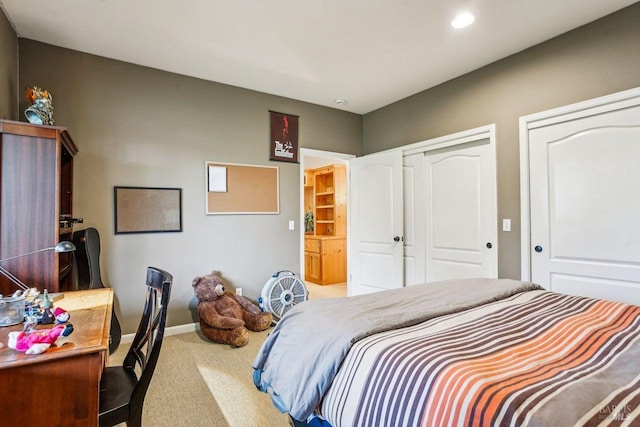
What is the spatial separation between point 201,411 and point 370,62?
313 centimetres

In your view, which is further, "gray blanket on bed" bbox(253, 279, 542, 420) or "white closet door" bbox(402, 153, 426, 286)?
"white closet door" bbox(402, 153, 426, 286)

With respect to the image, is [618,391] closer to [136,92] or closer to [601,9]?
[601,9]

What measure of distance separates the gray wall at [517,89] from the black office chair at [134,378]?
9.48 feet

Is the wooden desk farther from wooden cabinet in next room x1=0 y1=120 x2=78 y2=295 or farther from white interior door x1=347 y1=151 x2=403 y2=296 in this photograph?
white interior door x1=347 y1=151 x2=403 y2=296

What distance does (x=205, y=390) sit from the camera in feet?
7.22

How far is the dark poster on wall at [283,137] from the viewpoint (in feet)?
12.6

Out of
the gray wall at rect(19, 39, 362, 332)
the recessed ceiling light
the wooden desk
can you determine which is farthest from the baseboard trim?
the recessed ceiling light

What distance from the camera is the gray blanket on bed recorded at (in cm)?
123

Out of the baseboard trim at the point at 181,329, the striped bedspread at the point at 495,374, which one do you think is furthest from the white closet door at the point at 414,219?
the baseboard trim at the point at 181,329

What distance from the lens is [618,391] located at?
86 cm

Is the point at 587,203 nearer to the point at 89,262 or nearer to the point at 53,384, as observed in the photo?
the point at 53,384

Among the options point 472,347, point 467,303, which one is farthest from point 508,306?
point 472,347

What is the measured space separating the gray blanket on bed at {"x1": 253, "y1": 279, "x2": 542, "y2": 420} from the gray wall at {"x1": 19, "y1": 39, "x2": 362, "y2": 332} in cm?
202

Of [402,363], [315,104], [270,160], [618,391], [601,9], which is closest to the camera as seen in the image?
[618,391]
